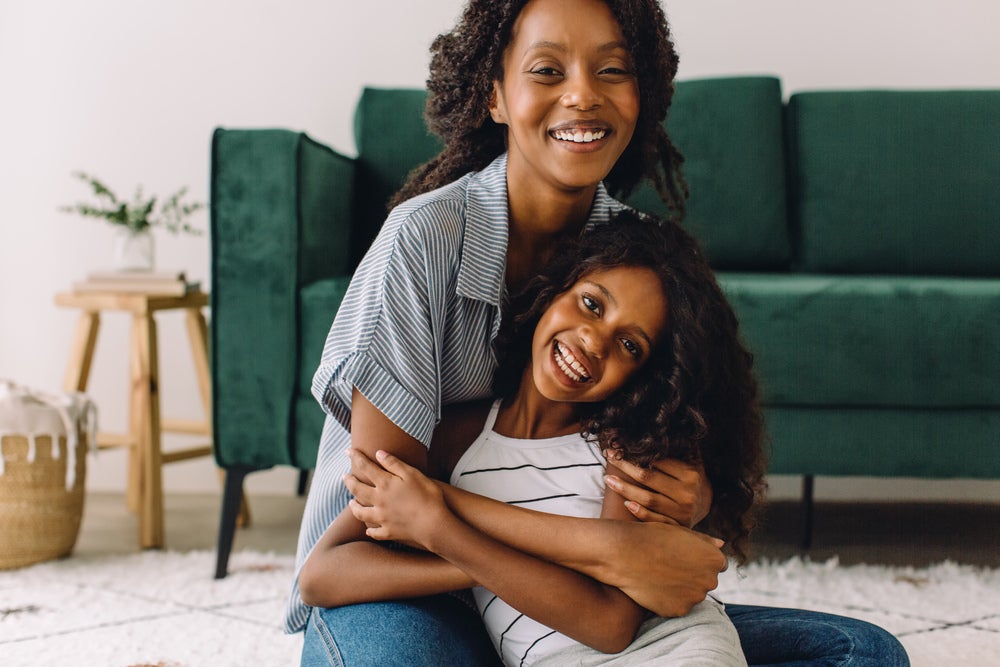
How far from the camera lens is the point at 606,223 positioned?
115 centimetres

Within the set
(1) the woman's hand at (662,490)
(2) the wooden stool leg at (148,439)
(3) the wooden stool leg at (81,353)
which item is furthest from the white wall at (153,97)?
(1) the woman's hand at (662,490)

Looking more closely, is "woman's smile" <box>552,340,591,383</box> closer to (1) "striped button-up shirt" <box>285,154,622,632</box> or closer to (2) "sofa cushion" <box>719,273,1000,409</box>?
(1) "striped button-up shirt" <box>285,154,622,632</box>

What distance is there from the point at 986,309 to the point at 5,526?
1.85 metres

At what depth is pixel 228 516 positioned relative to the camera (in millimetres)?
1793

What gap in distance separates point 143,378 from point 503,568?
1360 millimetres

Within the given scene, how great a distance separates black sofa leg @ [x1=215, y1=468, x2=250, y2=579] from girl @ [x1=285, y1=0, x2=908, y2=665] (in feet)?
2.52

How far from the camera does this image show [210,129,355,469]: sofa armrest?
1753 mm

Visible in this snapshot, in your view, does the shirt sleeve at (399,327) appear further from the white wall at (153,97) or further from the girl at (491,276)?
the white wall at (153,97)

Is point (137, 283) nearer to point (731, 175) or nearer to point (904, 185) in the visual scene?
point (731, 175)

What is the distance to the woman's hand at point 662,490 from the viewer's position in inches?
38.3

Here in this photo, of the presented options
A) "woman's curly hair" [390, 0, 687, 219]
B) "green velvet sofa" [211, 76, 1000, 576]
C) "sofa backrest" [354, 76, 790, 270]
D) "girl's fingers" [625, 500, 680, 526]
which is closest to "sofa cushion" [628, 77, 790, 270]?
"sofa backrest" [354, 76, 790, 270]

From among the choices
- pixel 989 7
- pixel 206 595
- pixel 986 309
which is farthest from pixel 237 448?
pixel 989 7

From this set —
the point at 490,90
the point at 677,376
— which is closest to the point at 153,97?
the point at 490,90

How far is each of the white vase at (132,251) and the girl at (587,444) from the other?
4.39ft
